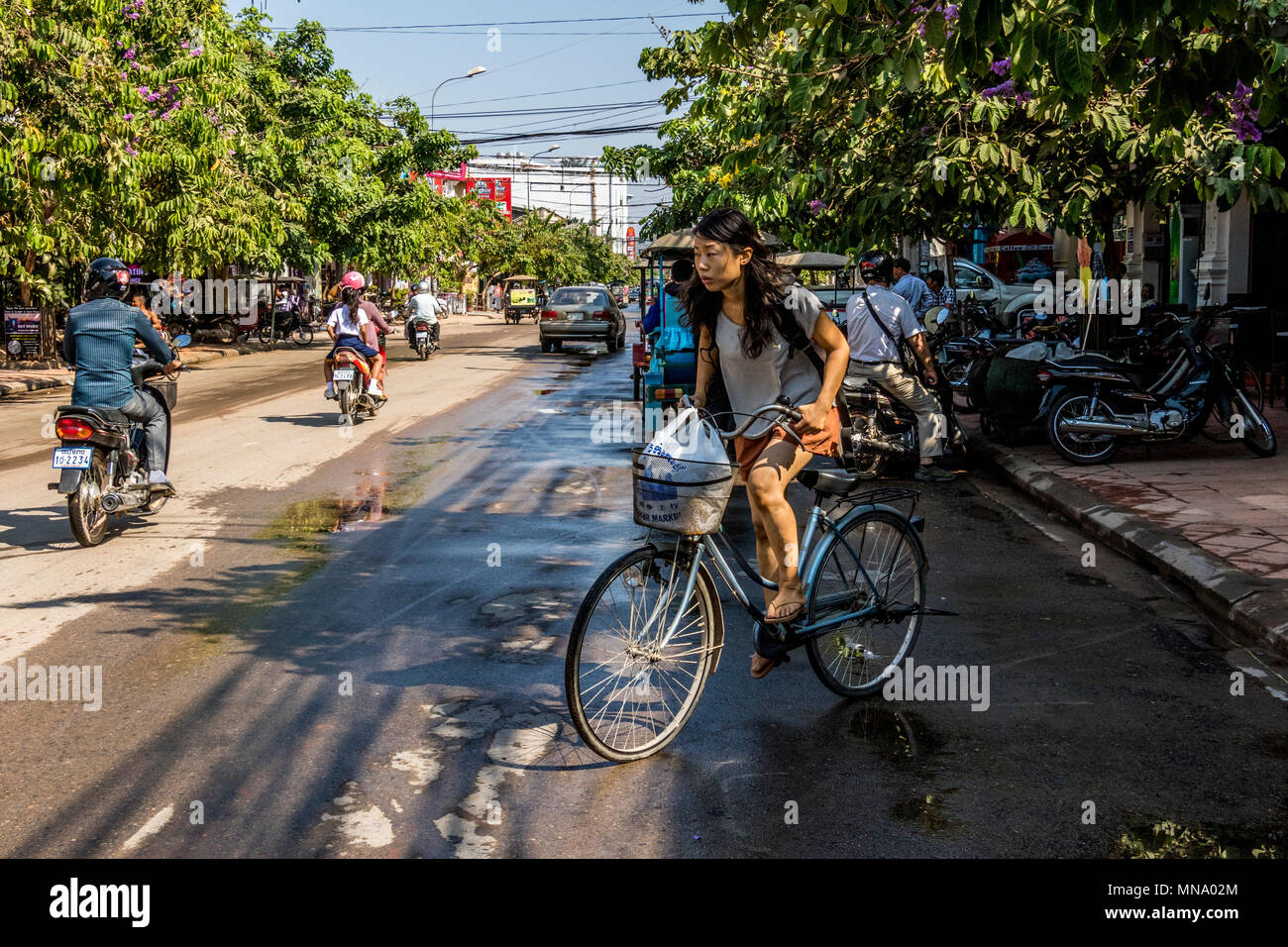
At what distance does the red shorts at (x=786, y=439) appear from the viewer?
4864 mm

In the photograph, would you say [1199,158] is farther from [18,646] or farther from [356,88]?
[356,88]

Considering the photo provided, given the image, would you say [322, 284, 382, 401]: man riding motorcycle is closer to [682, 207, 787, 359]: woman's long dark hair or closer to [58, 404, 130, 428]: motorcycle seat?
[58, 404, 130, 428]: motorcycle seat

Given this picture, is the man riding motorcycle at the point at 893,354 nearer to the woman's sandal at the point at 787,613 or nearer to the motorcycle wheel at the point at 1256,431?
the motorcycle wheel at the point at 1256,431

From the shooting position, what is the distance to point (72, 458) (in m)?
8.23

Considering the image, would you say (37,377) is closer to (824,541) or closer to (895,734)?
(824,541)

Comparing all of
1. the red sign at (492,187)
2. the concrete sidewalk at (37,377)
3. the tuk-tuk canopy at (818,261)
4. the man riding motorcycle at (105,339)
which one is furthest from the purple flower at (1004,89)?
the red sign at (492,187)

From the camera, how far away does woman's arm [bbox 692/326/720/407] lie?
5.08m

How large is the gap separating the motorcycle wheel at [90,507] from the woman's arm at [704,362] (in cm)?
482

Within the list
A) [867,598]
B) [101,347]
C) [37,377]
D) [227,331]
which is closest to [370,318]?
[101,347]

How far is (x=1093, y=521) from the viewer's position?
29.1 ft

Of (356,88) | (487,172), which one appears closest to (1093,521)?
(356,88)

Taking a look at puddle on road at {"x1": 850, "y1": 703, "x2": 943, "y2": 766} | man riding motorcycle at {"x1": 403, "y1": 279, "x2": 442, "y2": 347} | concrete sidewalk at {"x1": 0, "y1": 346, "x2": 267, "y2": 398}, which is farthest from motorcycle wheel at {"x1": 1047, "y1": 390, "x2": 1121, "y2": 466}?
man riding motorcycle at {"x1": 403, "y1": 279, "x2": 442, "y2": 347}

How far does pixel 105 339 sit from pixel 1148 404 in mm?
8289

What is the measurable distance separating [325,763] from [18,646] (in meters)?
2.33
